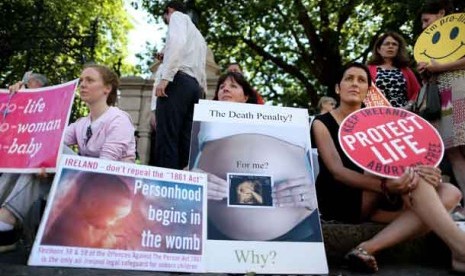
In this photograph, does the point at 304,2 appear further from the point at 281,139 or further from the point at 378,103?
the point at 281,139

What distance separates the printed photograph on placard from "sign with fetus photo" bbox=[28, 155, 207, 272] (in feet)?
0.60

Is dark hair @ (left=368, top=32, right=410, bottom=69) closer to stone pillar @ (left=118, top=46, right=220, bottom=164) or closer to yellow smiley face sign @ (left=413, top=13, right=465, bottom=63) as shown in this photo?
yellow smiley face sign @ (left=413, top=13, right=465, bottom=63)

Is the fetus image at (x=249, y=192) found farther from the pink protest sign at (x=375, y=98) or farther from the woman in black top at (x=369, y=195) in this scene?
the pink protest sign at (x=375, y=98)

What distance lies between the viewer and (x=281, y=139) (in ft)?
10.3

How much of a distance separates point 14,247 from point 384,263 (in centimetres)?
224

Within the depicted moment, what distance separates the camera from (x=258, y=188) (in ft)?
9.41

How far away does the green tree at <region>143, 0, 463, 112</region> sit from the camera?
47.4 ft

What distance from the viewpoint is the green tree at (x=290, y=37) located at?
47.4 ft

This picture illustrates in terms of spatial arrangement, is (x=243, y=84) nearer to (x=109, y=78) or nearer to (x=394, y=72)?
(x=109, y=78)

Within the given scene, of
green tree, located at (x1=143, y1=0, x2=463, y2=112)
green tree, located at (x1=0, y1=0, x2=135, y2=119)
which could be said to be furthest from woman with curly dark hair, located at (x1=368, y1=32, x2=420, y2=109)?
green tree, located at (x1=143, y1=0, x2=463, y2=112)

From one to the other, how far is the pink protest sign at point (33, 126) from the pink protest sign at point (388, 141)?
176 cm

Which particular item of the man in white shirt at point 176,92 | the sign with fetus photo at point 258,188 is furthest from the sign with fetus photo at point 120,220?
the man in white shirt at point 176,92

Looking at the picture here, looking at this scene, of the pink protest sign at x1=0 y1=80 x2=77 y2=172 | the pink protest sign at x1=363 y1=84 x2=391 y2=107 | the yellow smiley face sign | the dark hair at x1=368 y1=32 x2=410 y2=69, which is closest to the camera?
the pink protest sign at x1=0 y1=80 x2=77 y2=172

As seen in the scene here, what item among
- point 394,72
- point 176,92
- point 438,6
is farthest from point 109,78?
point 438,6
